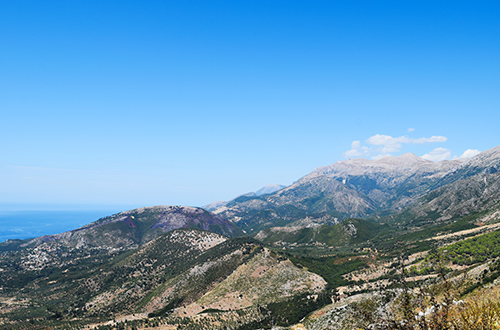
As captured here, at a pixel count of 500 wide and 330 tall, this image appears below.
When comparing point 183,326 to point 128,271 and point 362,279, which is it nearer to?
point 362,279

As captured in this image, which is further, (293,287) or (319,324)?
(293,287)

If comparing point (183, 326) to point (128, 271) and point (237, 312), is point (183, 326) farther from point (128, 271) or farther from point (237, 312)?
point (128, 271)

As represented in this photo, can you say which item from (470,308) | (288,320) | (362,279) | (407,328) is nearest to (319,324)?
(288,320)

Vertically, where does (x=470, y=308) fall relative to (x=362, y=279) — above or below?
above

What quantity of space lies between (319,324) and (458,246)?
108 metres

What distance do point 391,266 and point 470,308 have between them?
149 metres

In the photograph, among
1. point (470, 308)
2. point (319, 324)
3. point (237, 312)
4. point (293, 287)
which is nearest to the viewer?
point (470, 308)

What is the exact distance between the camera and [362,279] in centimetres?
13500

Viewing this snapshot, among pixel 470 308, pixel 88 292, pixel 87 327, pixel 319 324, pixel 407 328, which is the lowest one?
pixel 88 292

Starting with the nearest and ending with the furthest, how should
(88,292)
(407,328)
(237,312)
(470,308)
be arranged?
(407,328) < (470,308) < (237,312) < (88,292)

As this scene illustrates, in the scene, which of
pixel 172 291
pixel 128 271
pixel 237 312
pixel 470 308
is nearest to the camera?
pixel 470 308

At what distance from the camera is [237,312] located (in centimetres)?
10812

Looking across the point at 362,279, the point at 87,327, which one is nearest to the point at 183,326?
the point at 87,327

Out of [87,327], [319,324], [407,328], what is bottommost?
[87,327]
